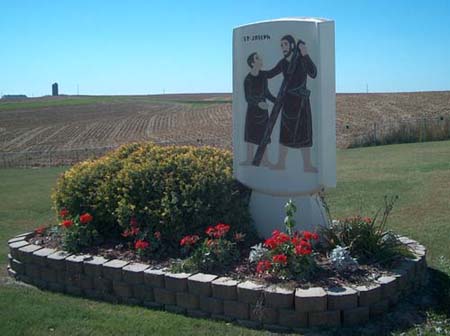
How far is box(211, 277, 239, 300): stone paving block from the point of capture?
4.77 meters

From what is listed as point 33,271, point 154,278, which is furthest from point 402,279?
point 33,271

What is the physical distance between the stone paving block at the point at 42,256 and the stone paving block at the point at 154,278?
134 centimetres

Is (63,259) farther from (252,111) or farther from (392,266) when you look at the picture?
(392,266)

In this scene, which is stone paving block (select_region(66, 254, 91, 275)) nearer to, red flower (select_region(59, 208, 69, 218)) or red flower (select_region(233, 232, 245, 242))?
red flower (select_region(59, 208, 69, 218))

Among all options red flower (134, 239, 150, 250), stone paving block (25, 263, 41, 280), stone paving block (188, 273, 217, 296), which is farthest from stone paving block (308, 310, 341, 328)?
stone paving block (25, 263, 41, 280)

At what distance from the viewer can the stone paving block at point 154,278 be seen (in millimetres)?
5145

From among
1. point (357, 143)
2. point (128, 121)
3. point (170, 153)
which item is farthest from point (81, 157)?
point (128, 121)

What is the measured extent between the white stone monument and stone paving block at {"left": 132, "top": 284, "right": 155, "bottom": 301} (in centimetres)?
175

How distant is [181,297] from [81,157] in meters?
21.2

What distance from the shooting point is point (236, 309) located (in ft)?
15.6

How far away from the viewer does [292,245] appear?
16.5ft

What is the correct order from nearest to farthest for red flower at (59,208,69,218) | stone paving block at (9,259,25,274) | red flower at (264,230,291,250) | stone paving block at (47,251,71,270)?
red flower at (264,230,291,250)
stone paving block at (47,251,71,270)
stone paving block at (9,259,25,274)
red flower at (59,208,69,218)

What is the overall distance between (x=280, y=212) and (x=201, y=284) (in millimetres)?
1764

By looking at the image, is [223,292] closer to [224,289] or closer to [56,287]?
[224,289]
